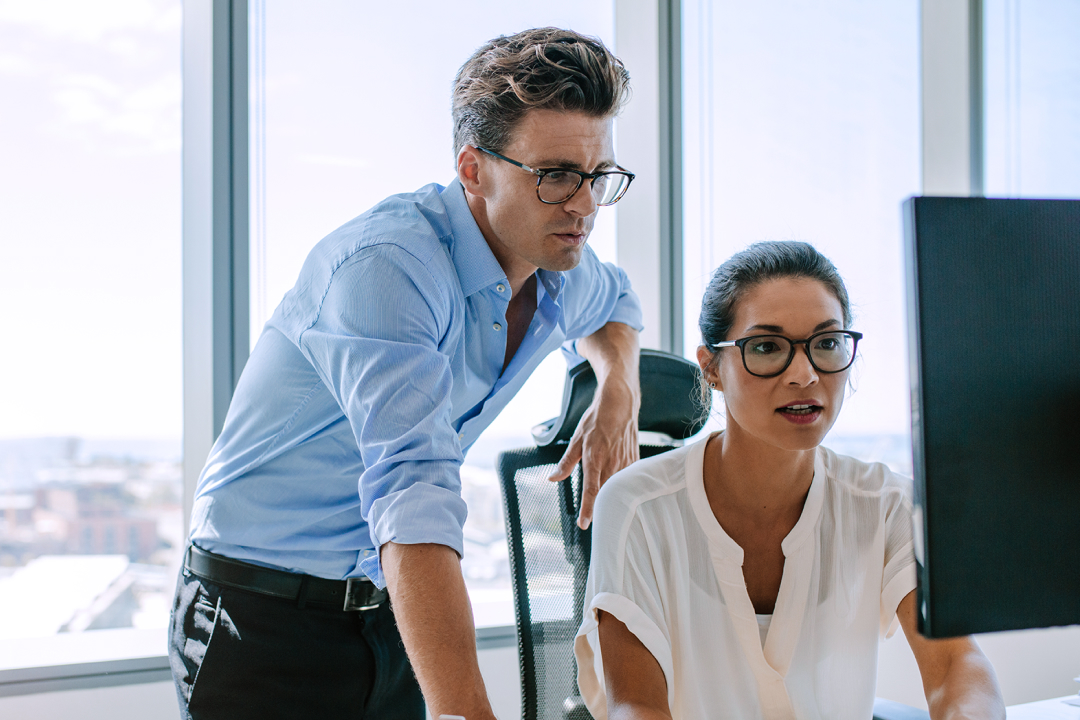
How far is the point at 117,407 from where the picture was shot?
204 centimetres

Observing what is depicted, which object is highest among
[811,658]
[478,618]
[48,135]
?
[48,135]

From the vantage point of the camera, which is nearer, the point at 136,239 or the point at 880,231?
the point at 136,239

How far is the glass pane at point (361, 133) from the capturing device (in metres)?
2.19

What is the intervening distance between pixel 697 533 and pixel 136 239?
1.70 meters

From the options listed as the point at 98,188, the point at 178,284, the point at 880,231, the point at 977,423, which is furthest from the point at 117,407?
the point at 880,231

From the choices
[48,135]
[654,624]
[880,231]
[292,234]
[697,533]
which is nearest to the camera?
[654,624]

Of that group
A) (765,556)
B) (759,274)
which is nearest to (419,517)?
(765,556)

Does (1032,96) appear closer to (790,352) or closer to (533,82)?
(790,352)

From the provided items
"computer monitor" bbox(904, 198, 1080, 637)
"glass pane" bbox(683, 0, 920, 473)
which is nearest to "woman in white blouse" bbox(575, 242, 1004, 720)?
"computer monitor" bbox(904, 198, 1080, 637)

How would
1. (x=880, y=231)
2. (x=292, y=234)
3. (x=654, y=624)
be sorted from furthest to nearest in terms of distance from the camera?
(x=880, y=231) → (x=292, y=234) → (x=654, y=624)

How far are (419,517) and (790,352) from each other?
728mm

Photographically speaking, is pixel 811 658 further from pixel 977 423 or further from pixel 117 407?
pixel 117 407

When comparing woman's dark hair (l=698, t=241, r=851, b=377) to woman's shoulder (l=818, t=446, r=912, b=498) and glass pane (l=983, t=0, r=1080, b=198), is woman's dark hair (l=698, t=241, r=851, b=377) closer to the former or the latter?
woman's shoulder (l=818, t=446, r=912, b=498)

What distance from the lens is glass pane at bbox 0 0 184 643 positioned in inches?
78.4
